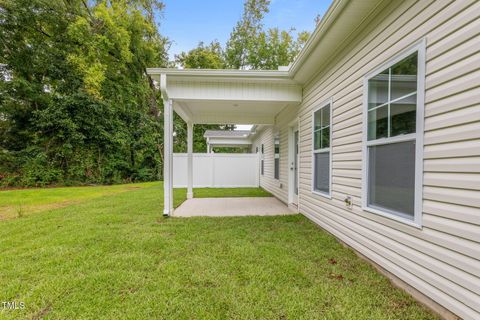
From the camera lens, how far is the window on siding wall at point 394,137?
2133 mm

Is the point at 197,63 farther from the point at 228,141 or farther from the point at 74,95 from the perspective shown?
the point at 74,95

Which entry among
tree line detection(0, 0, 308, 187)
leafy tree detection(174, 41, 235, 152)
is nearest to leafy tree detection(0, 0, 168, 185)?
tree line detection(0, 0, 308, 187)

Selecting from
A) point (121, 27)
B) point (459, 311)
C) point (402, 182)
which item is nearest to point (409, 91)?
point (402, 182)

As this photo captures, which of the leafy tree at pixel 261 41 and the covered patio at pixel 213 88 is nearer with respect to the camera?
the covered patio at pixel 213 88

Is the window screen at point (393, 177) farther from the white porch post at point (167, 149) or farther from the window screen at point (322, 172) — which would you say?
the white porch post at point (167, 149)

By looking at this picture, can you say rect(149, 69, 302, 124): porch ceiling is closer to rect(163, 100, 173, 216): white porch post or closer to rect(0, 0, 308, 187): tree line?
rect(163, 100, 173, 216): white porch post

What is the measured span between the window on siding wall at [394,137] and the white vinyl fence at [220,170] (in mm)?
8821

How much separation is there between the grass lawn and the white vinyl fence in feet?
22.6

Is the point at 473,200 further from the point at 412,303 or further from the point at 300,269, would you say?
the point at 300,269

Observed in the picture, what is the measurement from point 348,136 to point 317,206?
5.33 feet

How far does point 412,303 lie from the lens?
6.54 feet

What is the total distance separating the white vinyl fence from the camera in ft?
36.2

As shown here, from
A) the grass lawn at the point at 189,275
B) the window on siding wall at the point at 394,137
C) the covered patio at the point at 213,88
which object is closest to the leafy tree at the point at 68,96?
the grass lawn at the point at 189,275

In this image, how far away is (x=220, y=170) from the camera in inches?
446
